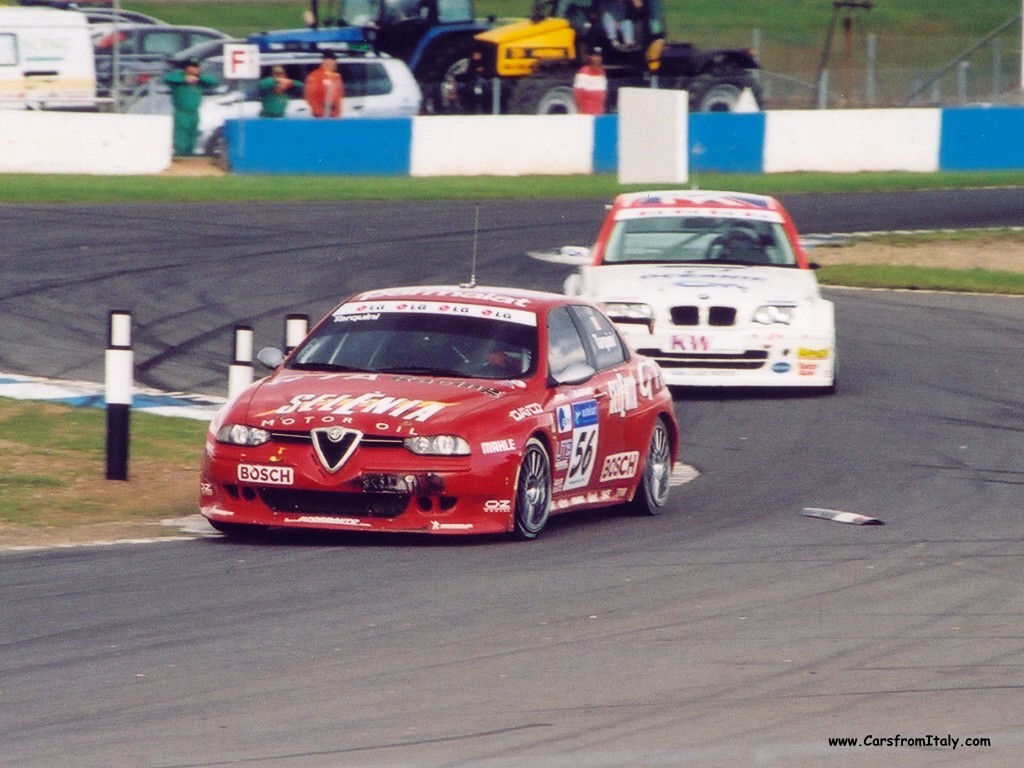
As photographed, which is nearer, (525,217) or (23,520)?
(23,520)

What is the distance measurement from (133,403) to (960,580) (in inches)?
285

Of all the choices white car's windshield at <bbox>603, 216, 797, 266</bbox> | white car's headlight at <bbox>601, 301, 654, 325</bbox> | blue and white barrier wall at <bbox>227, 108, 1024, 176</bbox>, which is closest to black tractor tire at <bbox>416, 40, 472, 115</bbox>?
blue and white barrier wall at <bbox>227, 108, 1024, 176</bbox>

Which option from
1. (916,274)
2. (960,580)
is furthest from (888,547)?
(916,274)

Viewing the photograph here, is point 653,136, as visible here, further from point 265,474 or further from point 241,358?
point 265,474

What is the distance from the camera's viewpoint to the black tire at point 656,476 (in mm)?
11055

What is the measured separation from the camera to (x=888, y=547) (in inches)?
379

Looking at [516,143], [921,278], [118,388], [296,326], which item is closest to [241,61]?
[516,143]

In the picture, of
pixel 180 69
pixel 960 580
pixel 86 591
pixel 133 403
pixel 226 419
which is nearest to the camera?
pixel 86 591

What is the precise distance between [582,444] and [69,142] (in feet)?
67.1

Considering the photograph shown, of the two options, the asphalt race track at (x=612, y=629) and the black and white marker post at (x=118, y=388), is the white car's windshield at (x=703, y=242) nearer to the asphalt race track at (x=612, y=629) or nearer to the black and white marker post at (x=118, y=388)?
the asphalt race track at (x=612, y=629)

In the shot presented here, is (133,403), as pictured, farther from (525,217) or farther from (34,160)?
(34,160)

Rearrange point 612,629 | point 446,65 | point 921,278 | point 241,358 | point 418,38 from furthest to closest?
point 418,38
point 446,65
point 921,278
point 241,358
point 612,629

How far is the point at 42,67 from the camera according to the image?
1294 inches

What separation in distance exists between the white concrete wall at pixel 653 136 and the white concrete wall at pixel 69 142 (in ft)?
23.1
